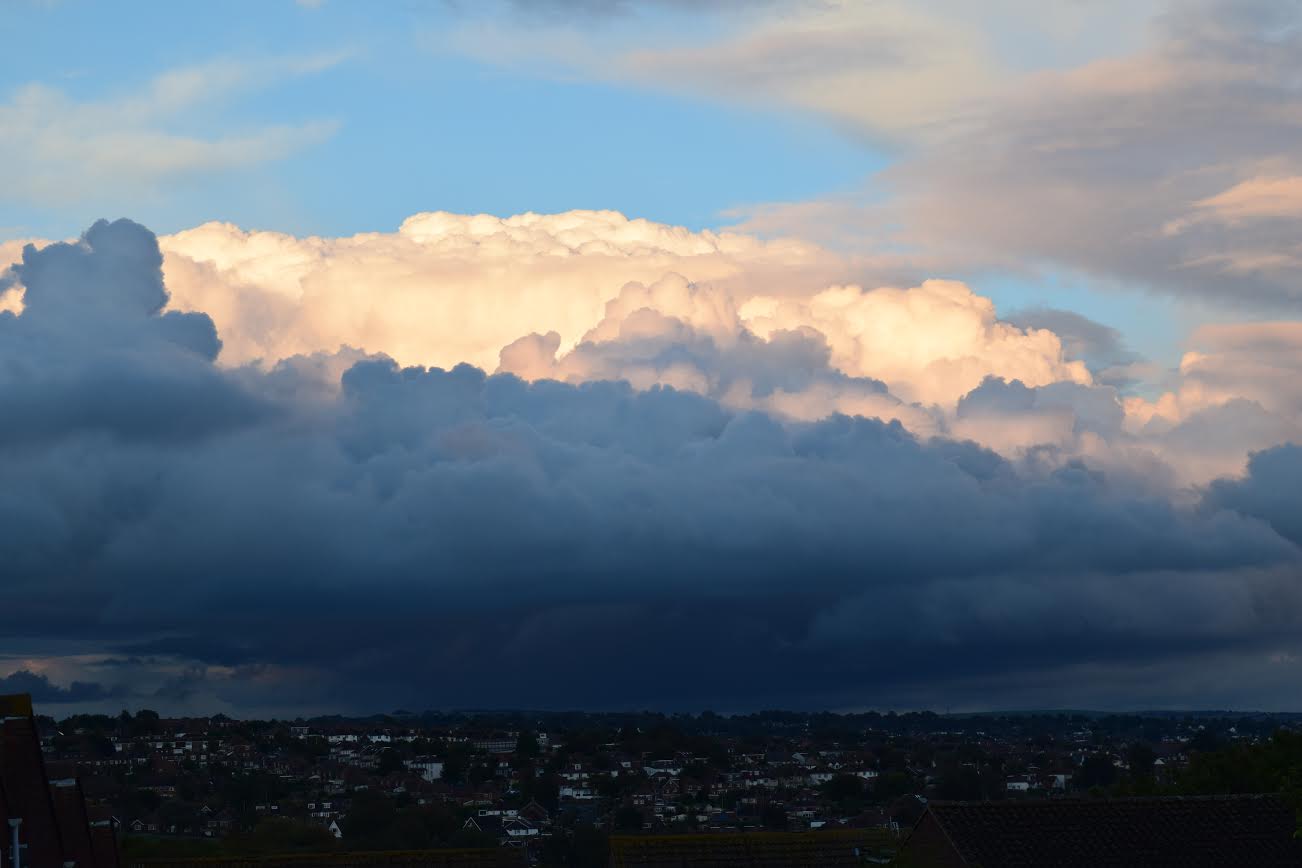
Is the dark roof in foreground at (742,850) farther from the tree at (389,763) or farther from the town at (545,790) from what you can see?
the tree at (389,763)

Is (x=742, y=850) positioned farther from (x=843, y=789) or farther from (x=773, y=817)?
(x=843, y=789)

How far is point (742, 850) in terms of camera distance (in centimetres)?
5859

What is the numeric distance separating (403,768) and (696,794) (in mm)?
43456

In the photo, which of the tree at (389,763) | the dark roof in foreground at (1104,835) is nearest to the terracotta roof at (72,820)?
the dark roof in foreground at (1104,835)

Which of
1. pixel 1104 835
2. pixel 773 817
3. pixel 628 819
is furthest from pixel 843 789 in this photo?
pixel 1104 835

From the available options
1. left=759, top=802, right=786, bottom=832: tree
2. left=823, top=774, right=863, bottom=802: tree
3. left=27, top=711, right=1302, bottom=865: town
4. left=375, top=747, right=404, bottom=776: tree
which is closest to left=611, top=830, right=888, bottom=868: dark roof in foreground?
left=27, top=711, right=1302, bottom=865: town

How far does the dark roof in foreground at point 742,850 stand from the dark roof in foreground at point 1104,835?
5.55m

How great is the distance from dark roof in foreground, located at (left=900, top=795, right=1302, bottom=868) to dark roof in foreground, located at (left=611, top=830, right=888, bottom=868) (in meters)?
5.55

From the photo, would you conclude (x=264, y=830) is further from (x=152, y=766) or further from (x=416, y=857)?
(x=152, y=766)

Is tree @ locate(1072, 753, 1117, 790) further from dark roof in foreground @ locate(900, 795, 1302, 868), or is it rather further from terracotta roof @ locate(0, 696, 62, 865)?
terracotta roof @ locate(0, 696, 62, 865)

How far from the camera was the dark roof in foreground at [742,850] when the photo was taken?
57.3 meters

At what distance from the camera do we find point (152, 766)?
570ft

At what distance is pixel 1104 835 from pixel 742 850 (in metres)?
11.7

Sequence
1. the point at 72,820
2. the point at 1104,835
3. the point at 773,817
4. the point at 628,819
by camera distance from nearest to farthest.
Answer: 1. the point at 72,820
2. the point at 1104,835
3. the point at 628,819
4. the point at 773,817
